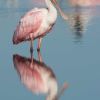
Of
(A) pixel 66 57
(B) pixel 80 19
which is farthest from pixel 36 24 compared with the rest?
(B) pixel 80 19

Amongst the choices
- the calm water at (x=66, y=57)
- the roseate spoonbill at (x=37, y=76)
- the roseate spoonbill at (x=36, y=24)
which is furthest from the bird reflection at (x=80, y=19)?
the roseate spoonbill at (x=37, y=76)

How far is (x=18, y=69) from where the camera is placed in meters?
11.6

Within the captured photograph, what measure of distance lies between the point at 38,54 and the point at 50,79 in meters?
2.55

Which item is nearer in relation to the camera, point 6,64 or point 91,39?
point 6,64

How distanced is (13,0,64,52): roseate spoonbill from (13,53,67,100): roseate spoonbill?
1047mm

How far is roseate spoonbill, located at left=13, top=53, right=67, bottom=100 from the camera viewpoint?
31.9ft

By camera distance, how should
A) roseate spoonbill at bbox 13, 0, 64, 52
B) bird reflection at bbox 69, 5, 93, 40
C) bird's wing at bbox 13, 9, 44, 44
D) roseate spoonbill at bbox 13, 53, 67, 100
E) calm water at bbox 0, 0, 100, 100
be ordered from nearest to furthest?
calm water at bbox 0, 0, 100, 100 < roseate spoonbill at bbox 13, 53, 67, 100 < roseate spoonbill at bbox 13, 0, 64, 52 < bird's wing at bbox 13, 9, 44, 44 < bird reflection at bbox 69, 5, 93, 40

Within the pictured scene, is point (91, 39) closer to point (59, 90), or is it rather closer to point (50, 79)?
point (50, 79)

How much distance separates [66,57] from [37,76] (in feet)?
4.77

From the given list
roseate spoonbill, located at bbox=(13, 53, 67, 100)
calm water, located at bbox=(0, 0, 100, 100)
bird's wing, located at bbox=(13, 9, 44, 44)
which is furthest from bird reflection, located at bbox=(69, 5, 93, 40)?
roseate spoonbill, located at bbox=(13, 53, 67, 100)

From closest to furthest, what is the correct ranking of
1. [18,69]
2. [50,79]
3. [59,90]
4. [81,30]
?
[59,90] < [50,79] < [18,69] < [81,30]

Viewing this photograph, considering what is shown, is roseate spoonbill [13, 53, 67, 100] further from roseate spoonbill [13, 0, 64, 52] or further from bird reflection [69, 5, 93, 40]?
bird reflection [69, 5, 93, 40]

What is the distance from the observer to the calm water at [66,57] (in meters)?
9.59

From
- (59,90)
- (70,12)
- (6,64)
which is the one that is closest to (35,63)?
(6,64)
